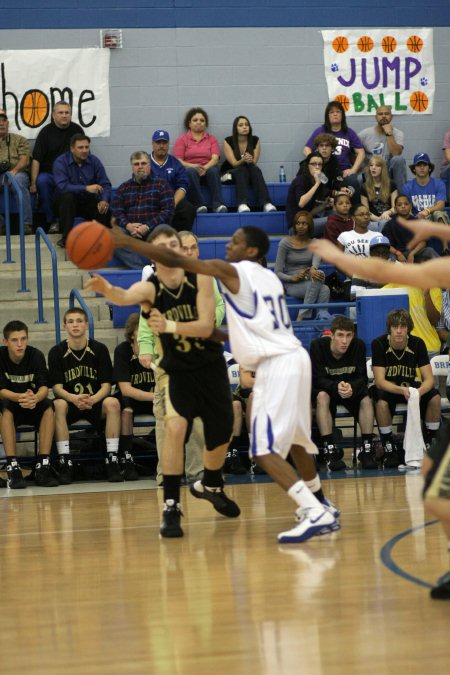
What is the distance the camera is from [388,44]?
14.8 metres

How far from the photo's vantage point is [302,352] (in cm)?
624

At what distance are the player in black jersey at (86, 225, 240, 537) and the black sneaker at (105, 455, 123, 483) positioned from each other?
2.70 meters

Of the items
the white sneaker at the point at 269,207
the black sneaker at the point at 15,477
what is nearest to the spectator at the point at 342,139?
the white sneaker at the point at 269,207

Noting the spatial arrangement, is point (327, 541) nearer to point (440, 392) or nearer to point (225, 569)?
point (225, 569)

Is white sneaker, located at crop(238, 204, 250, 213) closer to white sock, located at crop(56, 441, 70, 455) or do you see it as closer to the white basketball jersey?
white sock, located at crop(56, 441, 70, 455)

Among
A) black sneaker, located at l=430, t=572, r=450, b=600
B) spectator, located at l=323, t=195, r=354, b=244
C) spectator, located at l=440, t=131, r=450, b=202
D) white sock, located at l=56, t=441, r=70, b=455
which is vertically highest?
spectator, located at l=440, t=131, r=450, b=202

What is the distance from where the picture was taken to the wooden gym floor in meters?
3.91

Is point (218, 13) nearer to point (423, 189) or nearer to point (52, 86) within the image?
point (52, 86)

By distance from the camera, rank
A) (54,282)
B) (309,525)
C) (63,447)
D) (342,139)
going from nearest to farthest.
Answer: (309,525) → (63,447) → (54,282) → (342,139)

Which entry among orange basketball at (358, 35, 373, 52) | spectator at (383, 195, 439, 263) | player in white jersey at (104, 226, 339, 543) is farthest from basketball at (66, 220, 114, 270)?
orange basketball at (358, 35, 373, 52)

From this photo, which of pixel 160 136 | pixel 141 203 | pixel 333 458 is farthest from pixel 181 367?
pixel 160 136

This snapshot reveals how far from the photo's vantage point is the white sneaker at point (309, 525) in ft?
20.1

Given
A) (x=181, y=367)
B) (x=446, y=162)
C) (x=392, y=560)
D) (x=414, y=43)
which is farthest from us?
(x=414, y=43)

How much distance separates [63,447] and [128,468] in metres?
0.58
